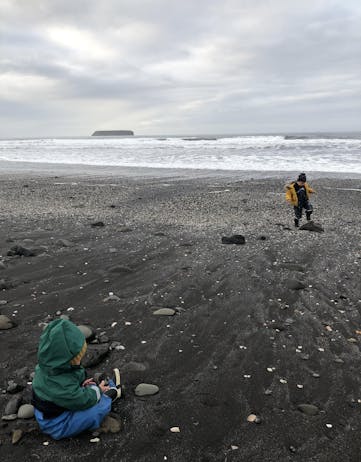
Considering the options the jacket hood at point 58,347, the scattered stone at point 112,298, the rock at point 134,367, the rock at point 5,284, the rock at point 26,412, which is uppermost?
the jacket hood at point 58,347

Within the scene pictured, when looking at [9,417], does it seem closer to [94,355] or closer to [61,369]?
[61,369]

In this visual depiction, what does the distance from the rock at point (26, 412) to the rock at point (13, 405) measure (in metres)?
0.07

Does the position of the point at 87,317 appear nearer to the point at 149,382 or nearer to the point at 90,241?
the point at 149,382

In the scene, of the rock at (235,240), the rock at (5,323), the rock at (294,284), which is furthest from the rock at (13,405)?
the rock at (235,240)

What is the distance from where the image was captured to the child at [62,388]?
3092mm

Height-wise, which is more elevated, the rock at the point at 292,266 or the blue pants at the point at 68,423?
the rock at the point at 292,266

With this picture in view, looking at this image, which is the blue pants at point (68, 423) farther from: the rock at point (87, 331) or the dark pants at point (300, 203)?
the dark pants at point (300, 203)

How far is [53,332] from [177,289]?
318 cm

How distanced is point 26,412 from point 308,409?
239 cm

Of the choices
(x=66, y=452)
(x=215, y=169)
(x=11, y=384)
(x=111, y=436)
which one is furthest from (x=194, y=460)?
(x=215, y=169)

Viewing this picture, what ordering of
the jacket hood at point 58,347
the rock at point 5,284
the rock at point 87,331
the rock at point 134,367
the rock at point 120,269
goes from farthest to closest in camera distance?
the rock at point 120,269 → the rock at point 5,284 → the rock at point 87,331 → the rock at point 134,367 → the jacket hood at point 58,347

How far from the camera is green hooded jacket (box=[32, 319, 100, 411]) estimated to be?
3.08 meters

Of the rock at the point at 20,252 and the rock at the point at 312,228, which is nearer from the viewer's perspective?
the rock at the point at 20,252

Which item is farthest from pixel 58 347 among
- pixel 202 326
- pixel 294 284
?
pixel 294 284
